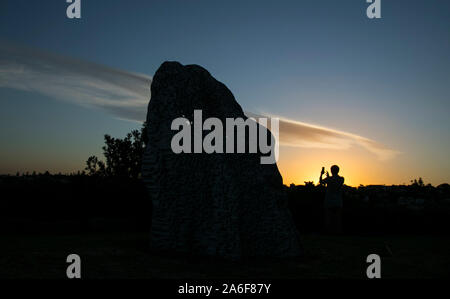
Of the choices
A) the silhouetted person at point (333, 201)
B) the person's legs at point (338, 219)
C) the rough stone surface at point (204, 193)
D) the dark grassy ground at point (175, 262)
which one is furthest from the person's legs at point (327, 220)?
the rough stone surface at point (204, 193)

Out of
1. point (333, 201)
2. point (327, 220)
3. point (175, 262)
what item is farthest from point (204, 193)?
point (327, 220)

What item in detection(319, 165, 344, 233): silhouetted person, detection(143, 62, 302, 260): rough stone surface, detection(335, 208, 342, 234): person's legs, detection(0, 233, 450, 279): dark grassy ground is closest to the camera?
detection(0, 233, 450, 279): dark grassy ground

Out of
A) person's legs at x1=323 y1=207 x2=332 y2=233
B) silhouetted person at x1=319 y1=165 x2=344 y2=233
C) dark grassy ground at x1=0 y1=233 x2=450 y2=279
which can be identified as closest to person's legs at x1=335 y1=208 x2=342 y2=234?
silhouetted person at x1=319 y1=165 x2=344 y2=233

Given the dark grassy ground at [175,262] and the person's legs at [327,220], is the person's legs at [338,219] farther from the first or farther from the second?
the dark grassy ground at [175,262]

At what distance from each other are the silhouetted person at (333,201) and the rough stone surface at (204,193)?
12.5 ft

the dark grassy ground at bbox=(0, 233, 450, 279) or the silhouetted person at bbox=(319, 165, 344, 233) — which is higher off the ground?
the silhouetted person at bbox=(319, 165, 344, 233)

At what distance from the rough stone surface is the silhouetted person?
150 inches

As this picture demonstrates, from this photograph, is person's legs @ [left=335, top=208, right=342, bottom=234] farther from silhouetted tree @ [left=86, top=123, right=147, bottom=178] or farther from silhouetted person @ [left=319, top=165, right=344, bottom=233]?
silhouetted tree @ [left=86, top=123, right=147, bottom=178]

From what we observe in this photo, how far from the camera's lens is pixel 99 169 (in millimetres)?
17844

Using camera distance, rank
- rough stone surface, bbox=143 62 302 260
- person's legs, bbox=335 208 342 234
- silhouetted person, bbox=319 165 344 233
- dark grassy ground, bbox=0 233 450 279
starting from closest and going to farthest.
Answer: dark grassy ground, bbox=0 233 450 279, rough stone surface, bbox=143 62 302 260, silhouetted person, bbox=319 165 344 233, person's legs, bbox=335 208 342 234

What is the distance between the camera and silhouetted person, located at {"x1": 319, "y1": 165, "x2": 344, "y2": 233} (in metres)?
12.5

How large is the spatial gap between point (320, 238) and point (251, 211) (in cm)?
377
